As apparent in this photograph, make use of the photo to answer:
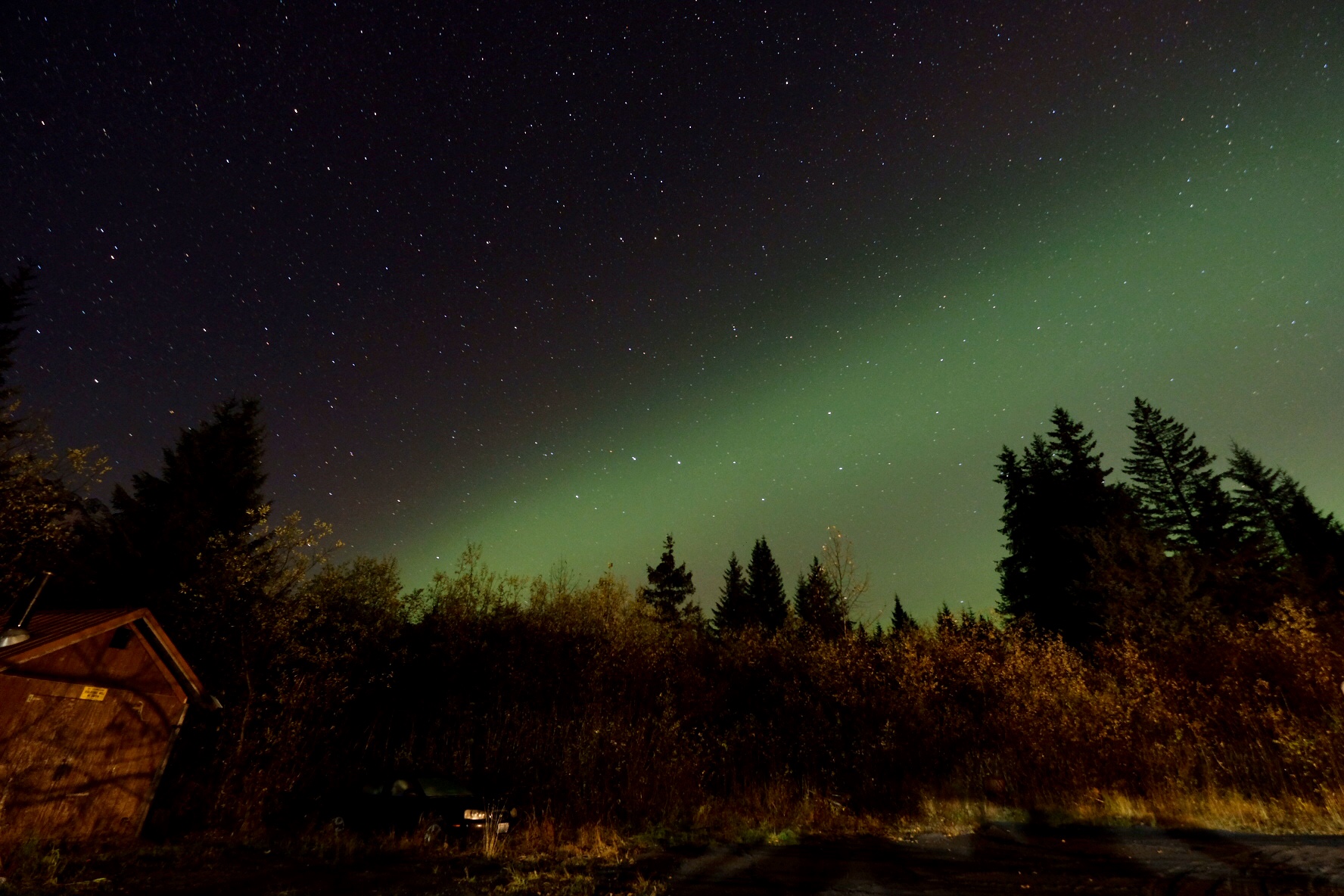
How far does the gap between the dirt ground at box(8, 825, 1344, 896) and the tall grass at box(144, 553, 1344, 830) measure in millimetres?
3389

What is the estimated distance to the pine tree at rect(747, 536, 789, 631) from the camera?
68562 mm

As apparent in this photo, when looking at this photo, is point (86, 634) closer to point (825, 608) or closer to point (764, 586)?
point (825, 608)

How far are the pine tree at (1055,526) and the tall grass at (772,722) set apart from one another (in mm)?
13027

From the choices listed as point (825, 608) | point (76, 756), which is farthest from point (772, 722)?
point (76, 756)

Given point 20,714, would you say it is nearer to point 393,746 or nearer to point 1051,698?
point 393,746

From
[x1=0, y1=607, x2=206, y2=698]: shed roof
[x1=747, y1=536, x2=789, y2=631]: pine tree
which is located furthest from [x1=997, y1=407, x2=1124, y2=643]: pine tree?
[x1=0, y1=607, x2=206, y2=698]: shed roof

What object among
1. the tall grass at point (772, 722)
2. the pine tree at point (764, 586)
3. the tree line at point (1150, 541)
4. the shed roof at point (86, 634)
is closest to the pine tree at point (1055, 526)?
the tree line at point (1150, 541)

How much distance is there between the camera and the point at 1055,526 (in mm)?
42281

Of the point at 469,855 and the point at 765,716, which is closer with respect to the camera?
the point at 469,855

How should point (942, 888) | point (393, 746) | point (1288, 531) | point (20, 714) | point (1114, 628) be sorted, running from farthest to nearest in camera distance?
1. point (1288, 531)
2. point (1114, 628)
3. point (393, 746)
4. point (20, 714)
5. point (942, 888)

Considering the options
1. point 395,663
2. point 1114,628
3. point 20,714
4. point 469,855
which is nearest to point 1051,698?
point 1114,628

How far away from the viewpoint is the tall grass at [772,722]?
16.8 m

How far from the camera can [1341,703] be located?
55.9 ft

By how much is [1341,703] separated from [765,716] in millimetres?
17316
